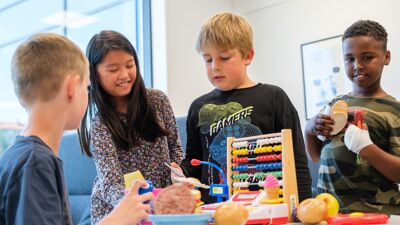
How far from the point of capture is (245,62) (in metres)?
1.46

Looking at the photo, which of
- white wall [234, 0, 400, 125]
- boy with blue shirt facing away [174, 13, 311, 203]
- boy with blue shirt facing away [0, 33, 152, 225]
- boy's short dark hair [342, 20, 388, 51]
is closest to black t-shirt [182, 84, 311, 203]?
boy with blue shirt facing away [174, 13, 311, 203]

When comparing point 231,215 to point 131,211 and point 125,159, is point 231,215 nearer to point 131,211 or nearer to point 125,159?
point 131,211

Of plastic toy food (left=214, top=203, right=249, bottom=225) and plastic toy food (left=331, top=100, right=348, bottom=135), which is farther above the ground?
plastic toy food (left=331, top=100, right=348, bottom=135)

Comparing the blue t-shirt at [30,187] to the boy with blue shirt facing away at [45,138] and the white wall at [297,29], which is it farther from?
the white wall at [297,29]

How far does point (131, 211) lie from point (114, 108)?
0.68 meters

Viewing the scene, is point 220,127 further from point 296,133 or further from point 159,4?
point 159,4

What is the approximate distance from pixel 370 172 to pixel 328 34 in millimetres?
2081

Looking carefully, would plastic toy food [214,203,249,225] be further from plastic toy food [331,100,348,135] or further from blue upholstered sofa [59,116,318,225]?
blue upholstered sofa [59,116,318,225]

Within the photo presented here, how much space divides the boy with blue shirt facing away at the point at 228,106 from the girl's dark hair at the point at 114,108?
0.14 meters

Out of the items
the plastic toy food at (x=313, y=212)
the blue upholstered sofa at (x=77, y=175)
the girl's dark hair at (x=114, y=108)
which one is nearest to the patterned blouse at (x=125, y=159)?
the girl's dark hair at (x=114, y=108)

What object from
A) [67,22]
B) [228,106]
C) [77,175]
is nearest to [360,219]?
[228,106]

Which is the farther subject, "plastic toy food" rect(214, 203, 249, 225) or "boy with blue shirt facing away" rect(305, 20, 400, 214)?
"boy with blue shirt facing away" rect(305, 20, 400, 214)

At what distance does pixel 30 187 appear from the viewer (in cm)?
82

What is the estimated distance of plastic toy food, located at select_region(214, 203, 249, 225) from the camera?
854 millimetres
